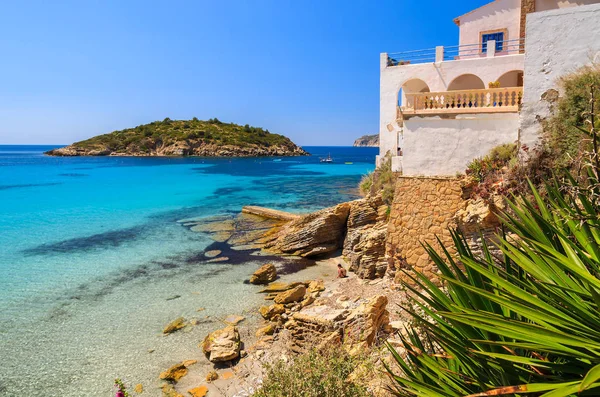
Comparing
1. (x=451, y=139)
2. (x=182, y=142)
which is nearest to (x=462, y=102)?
(x=451, y=139)

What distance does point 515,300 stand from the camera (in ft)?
8.30

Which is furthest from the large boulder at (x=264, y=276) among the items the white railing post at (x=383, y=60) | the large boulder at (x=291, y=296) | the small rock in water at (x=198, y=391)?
the white railing post at (x=383, y=60)

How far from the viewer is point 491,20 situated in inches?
709

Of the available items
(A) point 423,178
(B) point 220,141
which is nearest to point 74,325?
(A) point 423,178

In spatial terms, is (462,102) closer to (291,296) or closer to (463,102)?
(463,102)

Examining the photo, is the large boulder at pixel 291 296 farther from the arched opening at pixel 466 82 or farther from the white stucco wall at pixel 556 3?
the white stucco wall at pixel 556 3

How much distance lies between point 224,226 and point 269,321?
575 inches

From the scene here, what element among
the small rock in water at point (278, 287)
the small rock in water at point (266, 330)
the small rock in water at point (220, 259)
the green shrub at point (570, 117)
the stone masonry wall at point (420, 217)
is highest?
the green shrub at point (570, 117)

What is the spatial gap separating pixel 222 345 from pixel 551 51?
40.3 feet

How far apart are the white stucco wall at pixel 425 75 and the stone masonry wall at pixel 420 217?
4.72 meters

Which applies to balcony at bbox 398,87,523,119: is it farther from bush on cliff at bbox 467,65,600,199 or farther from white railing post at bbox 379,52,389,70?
white railing post at bbox 379,52,389,70

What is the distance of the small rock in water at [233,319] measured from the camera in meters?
11.5

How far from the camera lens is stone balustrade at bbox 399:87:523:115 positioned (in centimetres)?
1102

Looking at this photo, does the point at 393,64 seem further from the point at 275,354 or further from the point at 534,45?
the point at 275,354
